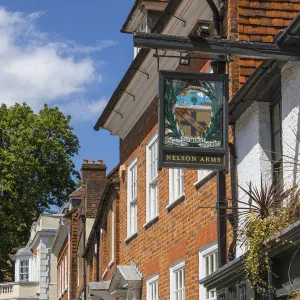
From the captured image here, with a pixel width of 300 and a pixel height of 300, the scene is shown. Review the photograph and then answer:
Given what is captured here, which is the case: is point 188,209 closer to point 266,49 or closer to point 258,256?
point 258,256

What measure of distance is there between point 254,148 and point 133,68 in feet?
18.5

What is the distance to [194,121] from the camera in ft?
38.1

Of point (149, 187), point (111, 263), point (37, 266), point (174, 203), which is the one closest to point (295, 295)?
point (174, 203)

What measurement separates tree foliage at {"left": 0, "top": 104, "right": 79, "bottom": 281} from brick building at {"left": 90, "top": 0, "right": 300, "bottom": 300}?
27085 mm

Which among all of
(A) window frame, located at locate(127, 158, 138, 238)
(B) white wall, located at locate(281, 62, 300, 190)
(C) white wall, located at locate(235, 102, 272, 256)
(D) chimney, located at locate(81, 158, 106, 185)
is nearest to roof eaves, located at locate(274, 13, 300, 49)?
(B) white wall, located at locate(281, 62, 300, 190)

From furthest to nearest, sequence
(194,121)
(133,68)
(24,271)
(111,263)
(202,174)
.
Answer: (24,271) → (111,263) → (133,68) → (202,174) → (194,121)

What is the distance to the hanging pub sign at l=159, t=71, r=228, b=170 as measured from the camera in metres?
11.3

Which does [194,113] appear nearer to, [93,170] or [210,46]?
[210,46]

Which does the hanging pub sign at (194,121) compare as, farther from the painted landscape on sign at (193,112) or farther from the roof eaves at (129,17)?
the roof eaves at (129,17)

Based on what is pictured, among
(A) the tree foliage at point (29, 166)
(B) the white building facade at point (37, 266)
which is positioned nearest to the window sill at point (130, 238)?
(A) the tree foliage at point (29, 166)

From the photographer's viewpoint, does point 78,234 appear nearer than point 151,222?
No

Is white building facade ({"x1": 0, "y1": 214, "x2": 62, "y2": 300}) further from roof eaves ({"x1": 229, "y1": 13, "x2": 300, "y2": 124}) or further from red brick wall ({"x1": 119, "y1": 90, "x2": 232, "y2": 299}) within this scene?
roof eaves ({"x1": 229, "y1": 13, "x2": 300, "y2": 124})

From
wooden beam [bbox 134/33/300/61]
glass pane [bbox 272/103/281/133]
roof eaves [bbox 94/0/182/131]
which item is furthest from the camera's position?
roof eaves [bbox 94/0/182/131]

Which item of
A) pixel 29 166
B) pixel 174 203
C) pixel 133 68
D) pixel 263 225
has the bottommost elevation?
pixel 263 225
